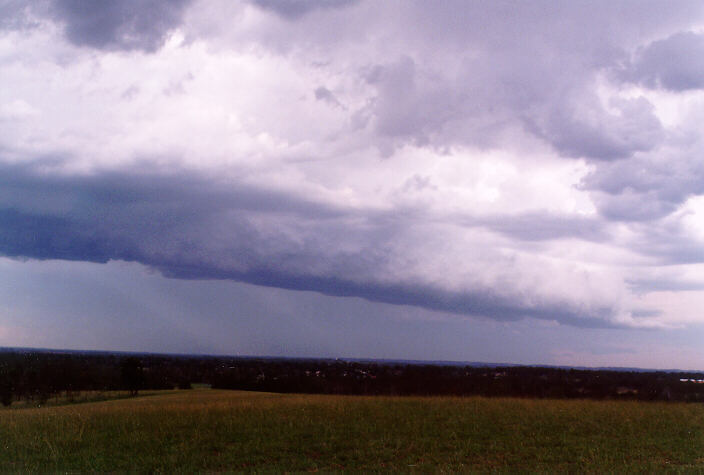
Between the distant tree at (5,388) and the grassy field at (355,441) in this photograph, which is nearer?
the grassy field at (355,441)

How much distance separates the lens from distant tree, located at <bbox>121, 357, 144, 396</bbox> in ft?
233

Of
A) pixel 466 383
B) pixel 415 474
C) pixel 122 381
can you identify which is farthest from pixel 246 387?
pixel 415 474

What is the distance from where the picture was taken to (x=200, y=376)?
10975 cm

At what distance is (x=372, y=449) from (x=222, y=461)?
177 inches

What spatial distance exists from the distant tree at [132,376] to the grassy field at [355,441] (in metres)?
46.1

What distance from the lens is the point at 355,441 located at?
66.5 feet

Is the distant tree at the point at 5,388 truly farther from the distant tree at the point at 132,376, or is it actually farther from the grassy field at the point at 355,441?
the grassy field at the point at 355,441

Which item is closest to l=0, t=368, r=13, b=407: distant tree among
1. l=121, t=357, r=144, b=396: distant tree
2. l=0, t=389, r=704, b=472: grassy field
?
l=121, t=357, r=144, b=396: distant tree

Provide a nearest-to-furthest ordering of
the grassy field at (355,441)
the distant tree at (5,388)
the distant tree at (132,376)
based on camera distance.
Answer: the grassy field at (355,441)
the distant tree at (5,388)
the distant tree at (132,376)

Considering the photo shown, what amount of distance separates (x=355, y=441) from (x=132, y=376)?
188ft

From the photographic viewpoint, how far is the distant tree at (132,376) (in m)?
71.0

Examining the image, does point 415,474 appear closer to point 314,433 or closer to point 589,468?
point 589,468

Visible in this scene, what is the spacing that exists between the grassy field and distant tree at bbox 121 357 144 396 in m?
46.1

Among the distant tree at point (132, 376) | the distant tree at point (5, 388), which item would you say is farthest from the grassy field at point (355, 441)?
the distant tree at point (132, 376)
